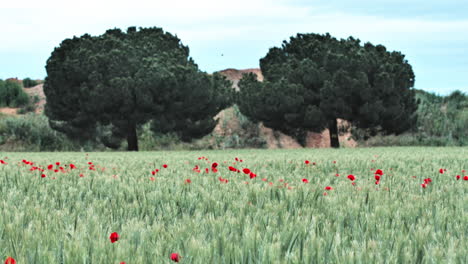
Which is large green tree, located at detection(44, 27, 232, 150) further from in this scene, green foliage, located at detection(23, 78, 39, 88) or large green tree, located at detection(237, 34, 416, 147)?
green foliage, located at detection(23, 78, 39, 88)

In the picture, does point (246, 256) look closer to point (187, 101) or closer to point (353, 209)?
point (353, 209)

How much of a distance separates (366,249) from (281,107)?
22199 mm

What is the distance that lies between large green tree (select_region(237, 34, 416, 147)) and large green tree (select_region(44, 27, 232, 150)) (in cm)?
341

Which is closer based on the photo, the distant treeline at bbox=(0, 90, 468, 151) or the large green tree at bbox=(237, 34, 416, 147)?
the large green tree at bbox=(237, 34, 416, 147)

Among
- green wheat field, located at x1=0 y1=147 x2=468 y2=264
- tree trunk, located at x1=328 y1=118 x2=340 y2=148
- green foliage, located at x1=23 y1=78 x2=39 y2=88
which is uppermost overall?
green foliage, located at x1=23 y1=78 x2=39 y2=88

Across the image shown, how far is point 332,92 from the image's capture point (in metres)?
24.1

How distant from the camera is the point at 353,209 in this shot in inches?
148

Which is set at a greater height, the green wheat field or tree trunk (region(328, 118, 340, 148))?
tree trunk (region(328, 118, 340, 148))

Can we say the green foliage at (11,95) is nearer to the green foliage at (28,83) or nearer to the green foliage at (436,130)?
the green foliage at (28,83)

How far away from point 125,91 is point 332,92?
1096 centimetres

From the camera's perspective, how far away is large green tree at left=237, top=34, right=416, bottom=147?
78.9ft

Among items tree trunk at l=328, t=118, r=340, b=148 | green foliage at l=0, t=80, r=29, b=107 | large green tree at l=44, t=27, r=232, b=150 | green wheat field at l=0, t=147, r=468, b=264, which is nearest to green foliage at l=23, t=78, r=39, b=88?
green foliage at l=0, t=80, r=29, b=107

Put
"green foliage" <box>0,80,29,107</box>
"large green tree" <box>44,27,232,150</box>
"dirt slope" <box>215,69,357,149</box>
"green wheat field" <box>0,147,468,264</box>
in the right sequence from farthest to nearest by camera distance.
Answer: "green foliage" <box>0,80,29,107</box> → "dirt slope" <box>215,69,357,149</box> → "large green tree" <box>44,27,232,150</box> → "green wheat field" <box>0,147,468,264</box>

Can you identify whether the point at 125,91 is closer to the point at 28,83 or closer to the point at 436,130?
the point at 436,130
